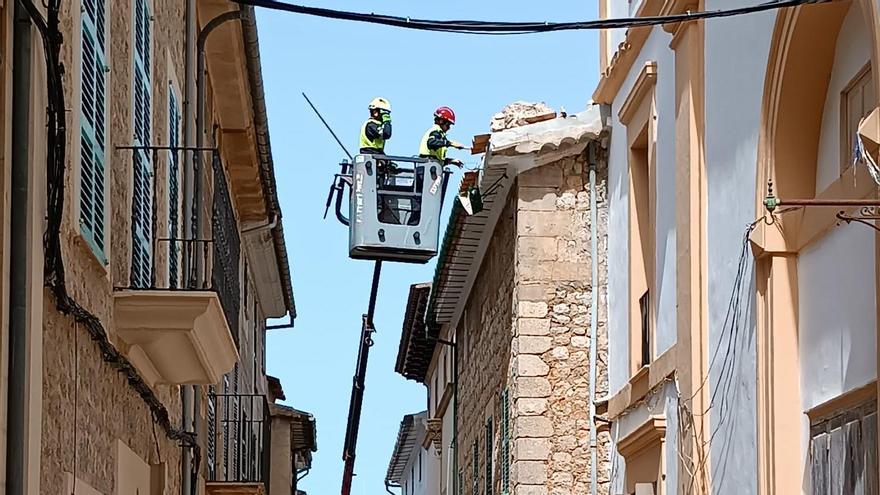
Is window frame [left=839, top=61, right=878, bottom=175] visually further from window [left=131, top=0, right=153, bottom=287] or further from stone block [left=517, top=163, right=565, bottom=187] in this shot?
stone block [left=517, top=163, right=565, bottom=187]

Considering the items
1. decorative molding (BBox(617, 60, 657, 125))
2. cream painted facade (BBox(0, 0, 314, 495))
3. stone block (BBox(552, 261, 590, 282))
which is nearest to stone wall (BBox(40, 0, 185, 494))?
cream painted facade (BBox(0, 0, 314, 495))

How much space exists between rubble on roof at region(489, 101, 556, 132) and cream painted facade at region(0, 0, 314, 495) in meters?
3.26

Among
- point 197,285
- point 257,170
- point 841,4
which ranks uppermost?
point 257,170

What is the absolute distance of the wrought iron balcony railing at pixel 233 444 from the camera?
57.1ft

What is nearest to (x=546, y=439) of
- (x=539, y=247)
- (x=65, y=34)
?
(x=539, y=247)

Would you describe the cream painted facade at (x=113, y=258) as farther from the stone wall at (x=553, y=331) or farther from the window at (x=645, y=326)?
the window at (x=645, y=326)

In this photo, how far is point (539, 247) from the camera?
57.5 feet

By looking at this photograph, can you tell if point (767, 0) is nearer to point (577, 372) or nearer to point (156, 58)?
point (156, 58)

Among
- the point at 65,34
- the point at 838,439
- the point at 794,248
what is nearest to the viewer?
the point at 65,34

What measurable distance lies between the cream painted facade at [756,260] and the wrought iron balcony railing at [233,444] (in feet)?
14.5

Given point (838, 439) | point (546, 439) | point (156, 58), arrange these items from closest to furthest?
1. point (838, 439)
2. point (156, 58)
3. point (546, 439)

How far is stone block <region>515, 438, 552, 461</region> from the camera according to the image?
17219 millimetres

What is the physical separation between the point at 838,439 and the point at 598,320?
770 centimetres

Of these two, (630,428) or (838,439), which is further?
(630,428)
